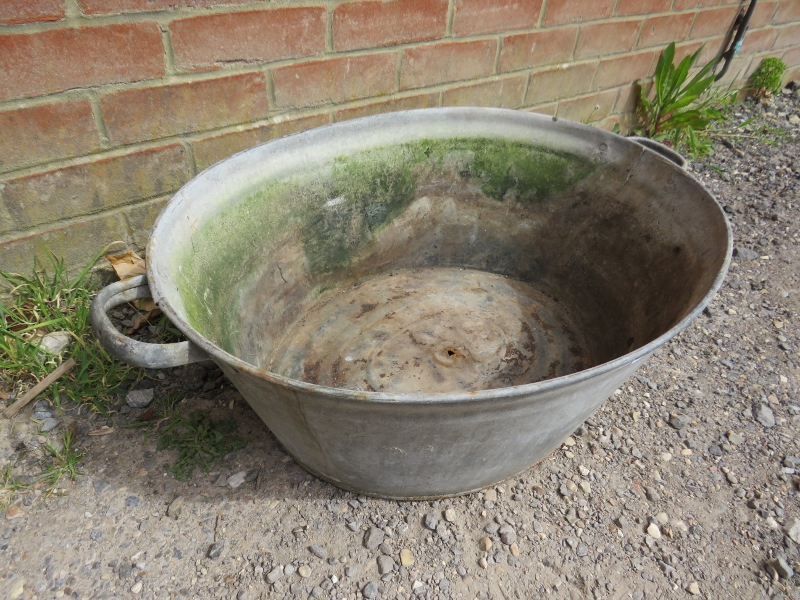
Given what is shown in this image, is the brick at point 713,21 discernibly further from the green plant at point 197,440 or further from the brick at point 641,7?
the green plant at point 197,440

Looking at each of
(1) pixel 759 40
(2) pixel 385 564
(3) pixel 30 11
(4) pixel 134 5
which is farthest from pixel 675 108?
(3) pixel 30 11

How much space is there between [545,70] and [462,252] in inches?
37.7

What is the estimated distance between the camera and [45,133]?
1.37 metres

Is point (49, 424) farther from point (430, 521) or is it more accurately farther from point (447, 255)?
point (447, 255)

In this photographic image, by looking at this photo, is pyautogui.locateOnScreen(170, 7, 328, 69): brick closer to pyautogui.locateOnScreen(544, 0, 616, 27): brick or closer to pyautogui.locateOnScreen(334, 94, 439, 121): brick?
pyautogui.locateOnScreen(334, 94, 439, 121): brick

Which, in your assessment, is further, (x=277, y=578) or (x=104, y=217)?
(x=104, y=217)

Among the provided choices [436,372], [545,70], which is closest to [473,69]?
[545,70]

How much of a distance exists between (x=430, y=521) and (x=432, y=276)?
0.89 meters

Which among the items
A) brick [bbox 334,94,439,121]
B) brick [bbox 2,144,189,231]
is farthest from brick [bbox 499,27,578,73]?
brick [bbox 2,144,189,231]

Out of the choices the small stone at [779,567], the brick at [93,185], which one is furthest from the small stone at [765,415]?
the brick at [93,185]

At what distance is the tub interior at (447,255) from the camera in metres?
1.40

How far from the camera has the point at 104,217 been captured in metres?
1.57

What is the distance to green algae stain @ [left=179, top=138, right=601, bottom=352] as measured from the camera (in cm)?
140

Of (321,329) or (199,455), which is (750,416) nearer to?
(321,329)
